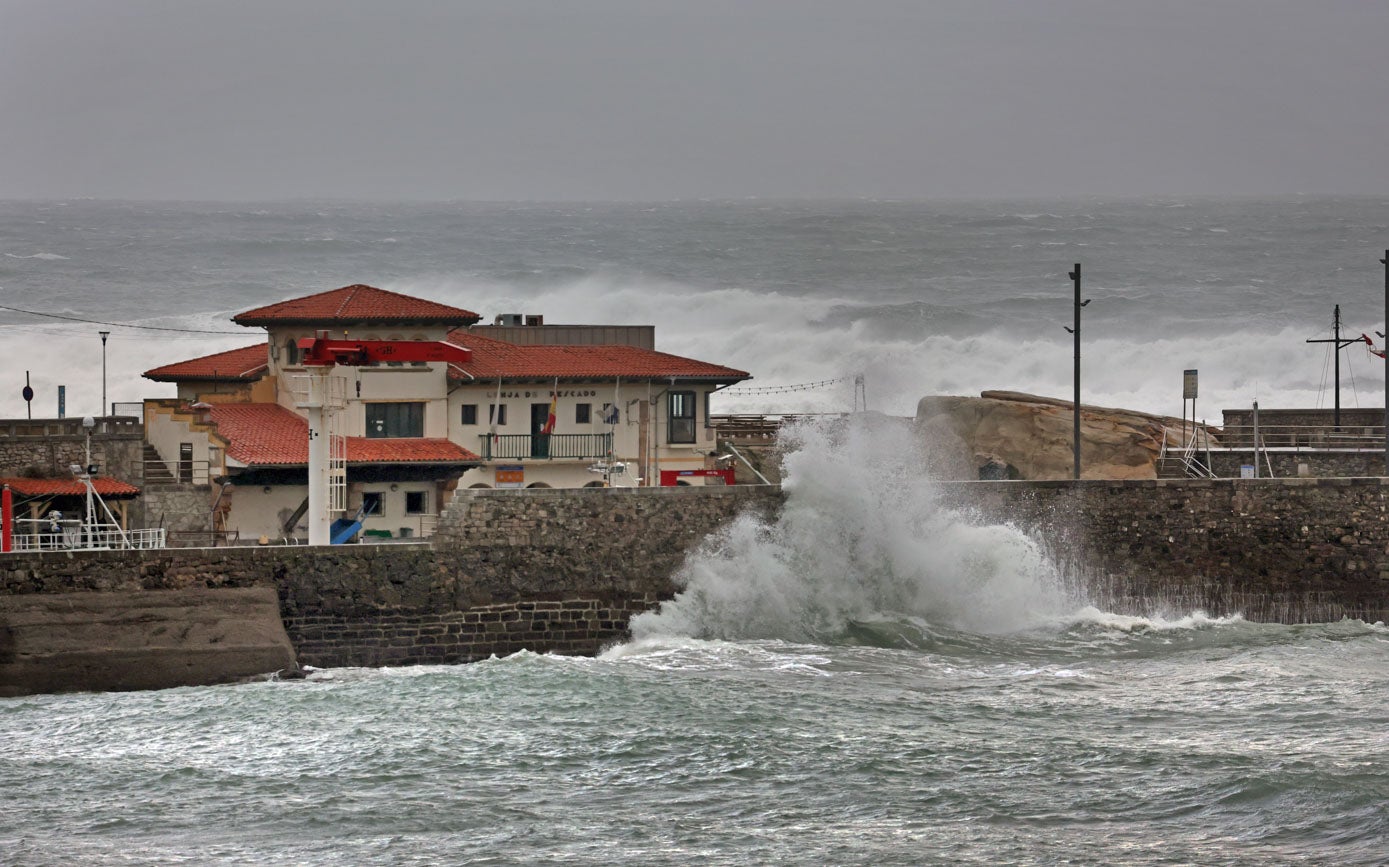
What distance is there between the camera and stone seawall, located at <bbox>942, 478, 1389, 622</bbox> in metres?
35.7

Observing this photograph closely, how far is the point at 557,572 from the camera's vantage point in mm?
33156

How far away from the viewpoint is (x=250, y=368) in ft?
140

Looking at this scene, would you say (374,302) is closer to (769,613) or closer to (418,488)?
(418,488)

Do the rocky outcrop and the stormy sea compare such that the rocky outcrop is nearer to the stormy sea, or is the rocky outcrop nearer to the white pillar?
the stormy sea

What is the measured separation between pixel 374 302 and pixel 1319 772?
22.1 m

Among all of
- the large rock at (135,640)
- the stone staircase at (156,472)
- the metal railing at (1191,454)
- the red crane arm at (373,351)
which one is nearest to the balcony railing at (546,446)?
the red crane arm at (373,351)

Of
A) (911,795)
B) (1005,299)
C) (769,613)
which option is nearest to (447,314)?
(769,613)

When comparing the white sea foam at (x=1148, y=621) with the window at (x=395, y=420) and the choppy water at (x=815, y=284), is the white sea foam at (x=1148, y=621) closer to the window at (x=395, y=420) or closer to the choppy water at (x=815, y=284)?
the window at (x=395, y=420)

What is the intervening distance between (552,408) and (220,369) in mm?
7193

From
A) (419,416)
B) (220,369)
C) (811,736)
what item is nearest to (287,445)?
(419,416)

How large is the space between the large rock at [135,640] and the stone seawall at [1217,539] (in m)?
11.8

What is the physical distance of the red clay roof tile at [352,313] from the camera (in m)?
39.8

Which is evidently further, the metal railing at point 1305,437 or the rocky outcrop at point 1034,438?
the rocky outcrop at point 1034,438

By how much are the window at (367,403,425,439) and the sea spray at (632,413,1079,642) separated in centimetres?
775
